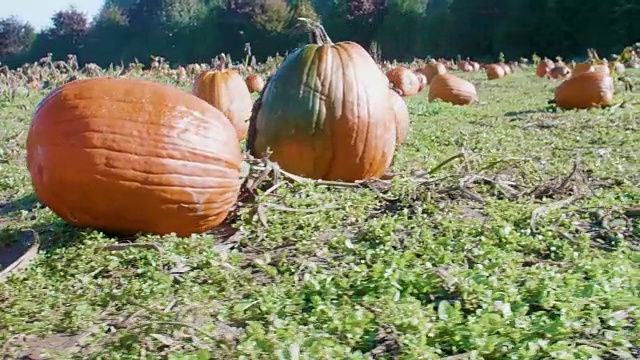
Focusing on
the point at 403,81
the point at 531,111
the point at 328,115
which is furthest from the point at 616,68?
the point at 328,115

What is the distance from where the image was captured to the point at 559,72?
20.8 meters

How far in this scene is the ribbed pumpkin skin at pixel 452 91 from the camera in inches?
496

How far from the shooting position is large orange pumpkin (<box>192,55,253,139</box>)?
7133 mm

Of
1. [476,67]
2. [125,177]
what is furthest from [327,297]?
[476,67]

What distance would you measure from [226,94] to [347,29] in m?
46.5

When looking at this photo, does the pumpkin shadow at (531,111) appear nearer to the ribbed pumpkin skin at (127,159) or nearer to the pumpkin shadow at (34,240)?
the ribbed pumpkin skin at (127,159)

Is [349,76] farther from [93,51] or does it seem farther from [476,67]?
[93,51]

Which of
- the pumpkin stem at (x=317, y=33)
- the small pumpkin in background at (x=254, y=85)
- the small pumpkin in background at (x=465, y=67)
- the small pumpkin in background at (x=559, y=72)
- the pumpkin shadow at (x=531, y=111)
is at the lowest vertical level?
the small pumpkin in background at (x=465, y=67)

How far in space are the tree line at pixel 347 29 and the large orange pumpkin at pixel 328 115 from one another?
2343 centimetres

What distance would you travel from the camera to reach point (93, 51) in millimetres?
68500

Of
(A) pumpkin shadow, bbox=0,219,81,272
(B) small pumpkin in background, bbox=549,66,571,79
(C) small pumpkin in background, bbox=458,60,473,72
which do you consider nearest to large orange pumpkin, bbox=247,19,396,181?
(A) pumpkin shadow, bbox=0,219,81,272

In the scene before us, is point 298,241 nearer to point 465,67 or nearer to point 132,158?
point 132,158

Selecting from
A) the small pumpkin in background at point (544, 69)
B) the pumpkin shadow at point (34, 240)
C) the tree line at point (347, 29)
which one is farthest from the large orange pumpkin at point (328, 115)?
the tree line at point (347, 29)

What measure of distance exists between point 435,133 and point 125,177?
4.91 meters
